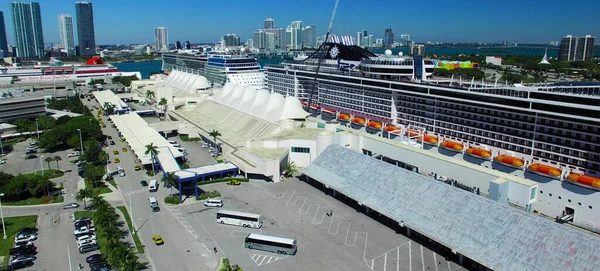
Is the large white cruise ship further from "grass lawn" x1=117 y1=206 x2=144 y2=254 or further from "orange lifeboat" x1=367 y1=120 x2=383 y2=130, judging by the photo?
"grass lawn" x1=117 y1=206 x2=144 y2=254

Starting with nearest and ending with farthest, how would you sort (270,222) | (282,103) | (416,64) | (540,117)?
(270,222), (540,117), (416,64), (282,103)

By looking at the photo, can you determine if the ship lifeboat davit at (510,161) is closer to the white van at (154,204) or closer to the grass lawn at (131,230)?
the white van at (154,204)

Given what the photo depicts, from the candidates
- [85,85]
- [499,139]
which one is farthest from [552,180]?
[85,85]

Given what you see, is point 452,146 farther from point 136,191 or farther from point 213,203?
point 136,191

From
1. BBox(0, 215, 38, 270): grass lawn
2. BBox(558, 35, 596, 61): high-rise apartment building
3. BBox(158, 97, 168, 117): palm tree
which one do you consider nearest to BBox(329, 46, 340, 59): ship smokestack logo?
BBox(158, 97, 168, 117): palm tree

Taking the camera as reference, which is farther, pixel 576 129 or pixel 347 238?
pixel 576 129

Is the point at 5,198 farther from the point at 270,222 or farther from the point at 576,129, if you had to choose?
the point at 576,129

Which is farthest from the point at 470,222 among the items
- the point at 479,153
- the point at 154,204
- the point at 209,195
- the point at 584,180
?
the point at 154,204
